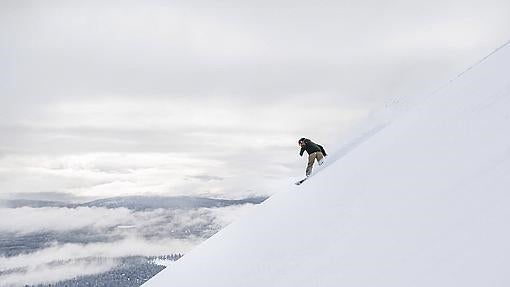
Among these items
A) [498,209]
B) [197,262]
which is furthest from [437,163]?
[197,262]

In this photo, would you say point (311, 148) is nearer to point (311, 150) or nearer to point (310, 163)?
point (311, 150)

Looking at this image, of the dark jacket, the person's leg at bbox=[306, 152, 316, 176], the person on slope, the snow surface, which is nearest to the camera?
the snow surface

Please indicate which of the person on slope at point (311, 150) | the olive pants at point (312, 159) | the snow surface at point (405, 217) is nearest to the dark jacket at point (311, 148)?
the person on slope at point (311, 150)

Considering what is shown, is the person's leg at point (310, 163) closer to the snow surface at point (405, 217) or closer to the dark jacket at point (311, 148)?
the dark jacket at point (311, 148)

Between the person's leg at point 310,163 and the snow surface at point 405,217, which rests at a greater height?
the person's leg at point 310,163

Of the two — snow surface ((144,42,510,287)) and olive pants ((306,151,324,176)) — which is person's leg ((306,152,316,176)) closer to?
olive pants ((306,151,324,176))

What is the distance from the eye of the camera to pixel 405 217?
28.6 feet

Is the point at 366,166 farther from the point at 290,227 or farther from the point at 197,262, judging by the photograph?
the point at 197,262

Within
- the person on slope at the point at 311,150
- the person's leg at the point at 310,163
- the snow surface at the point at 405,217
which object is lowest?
the snow surface at the point at 405,217

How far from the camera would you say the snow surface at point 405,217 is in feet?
20.7

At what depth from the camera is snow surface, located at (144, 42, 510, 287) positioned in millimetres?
6305

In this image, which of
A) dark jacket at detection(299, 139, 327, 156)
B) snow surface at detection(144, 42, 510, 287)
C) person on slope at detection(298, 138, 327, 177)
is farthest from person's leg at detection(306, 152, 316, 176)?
snow surface at detection(144, 42, 510, 287)

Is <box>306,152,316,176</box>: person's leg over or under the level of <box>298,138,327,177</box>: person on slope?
under

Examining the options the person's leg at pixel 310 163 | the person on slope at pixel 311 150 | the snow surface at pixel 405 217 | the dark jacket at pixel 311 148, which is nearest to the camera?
the snow surface at pixel 405 217
